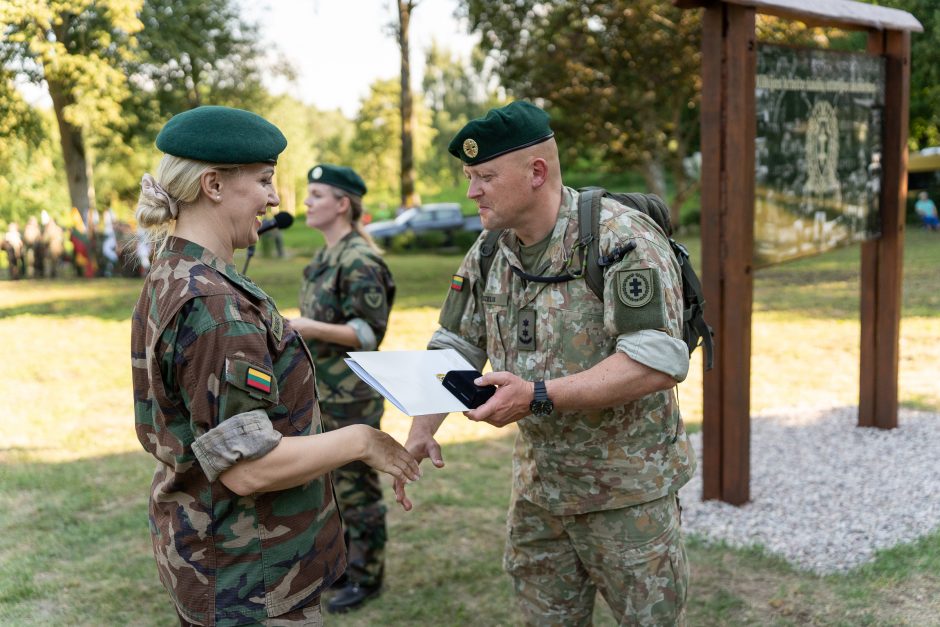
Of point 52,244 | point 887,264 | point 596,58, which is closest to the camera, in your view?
point 887,264

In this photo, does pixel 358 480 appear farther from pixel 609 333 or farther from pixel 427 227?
pixel 427 227

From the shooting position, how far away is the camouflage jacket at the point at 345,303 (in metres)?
4.19

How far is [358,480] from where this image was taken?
431 centimetres

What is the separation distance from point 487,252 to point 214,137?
1.14m

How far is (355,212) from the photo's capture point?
4438mm

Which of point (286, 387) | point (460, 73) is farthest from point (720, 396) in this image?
point (460, 73)

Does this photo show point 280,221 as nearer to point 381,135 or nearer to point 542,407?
point 542,407

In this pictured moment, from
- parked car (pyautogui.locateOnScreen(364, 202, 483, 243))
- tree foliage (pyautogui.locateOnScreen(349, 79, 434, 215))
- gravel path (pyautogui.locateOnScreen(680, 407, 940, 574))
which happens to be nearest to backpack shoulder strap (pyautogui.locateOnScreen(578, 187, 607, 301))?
gravel path (pyautogui.locateOnScreen(680, 407, 940, 574))

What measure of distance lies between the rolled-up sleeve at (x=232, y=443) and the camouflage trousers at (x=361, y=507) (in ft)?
7.56

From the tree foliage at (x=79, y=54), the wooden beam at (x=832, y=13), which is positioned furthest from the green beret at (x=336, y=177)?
the tree foliage at (x=79, y=54)

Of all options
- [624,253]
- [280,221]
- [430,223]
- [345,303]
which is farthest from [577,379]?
[430,223]

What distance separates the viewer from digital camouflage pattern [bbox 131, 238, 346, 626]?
196 cm

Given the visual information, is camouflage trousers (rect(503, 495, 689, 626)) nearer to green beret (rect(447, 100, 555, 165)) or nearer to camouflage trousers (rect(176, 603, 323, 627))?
camouflage trousers (rect(176, 603, 323, 627))

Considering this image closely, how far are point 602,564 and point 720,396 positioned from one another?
2.46 meters
